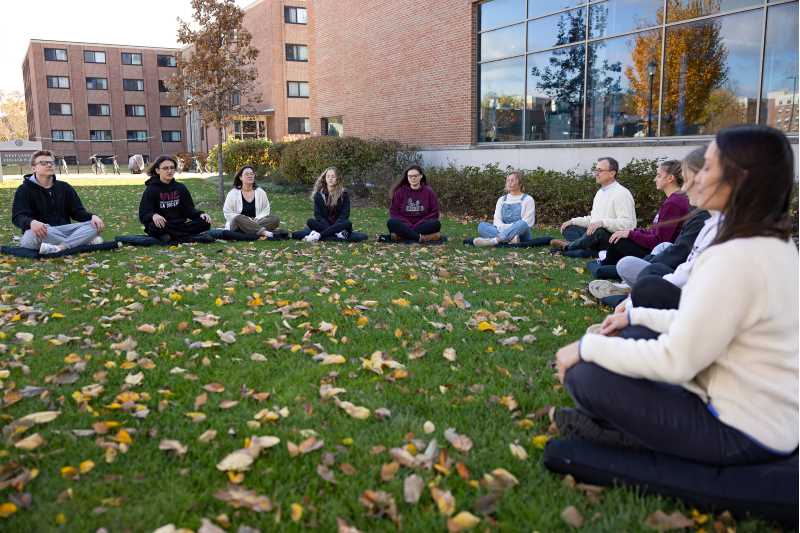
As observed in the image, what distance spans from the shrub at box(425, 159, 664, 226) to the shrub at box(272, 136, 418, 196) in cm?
254

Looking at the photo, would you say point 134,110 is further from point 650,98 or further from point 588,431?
point 588,431

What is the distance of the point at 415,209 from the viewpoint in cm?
1092

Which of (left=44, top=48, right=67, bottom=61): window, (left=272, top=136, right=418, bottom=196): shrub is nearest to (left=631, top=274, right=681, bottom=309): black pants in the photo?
(left=272, top=136, right=418, bottom=196): shrub

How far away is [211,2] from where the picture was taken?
58.4 feet

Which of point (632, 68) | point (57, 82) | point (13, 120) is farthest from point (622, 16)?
point (13, 120)

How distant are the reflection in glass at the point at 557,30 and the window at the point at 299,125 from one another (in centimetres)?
2919

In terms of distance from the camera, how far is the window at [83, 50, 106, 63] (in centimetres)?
6294

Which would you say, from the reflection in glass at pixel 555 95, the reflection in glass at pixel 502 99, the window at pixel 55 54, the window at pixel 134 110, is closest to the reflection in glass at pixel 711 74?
the reflection in glass at pixel 555 95

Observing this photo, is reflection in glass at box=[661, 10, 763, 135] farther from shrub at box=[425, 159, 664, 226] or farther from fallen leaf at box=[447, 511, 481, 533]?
fallen leaf at box=[447, 511, 481, 533]

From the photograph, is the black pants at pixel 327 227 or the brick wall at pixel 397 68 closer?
the black pants at pixel 327 227

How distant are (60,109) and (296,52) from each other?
109ft

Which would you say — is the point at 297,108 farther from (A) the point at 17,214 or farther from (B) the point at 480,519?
(B) the point at 480,519

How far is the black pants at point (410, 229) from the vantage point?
419 inches

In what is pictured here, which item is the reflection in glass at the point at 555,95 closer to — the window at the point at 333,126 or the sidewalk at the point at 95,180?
the window at the point at 333,126
